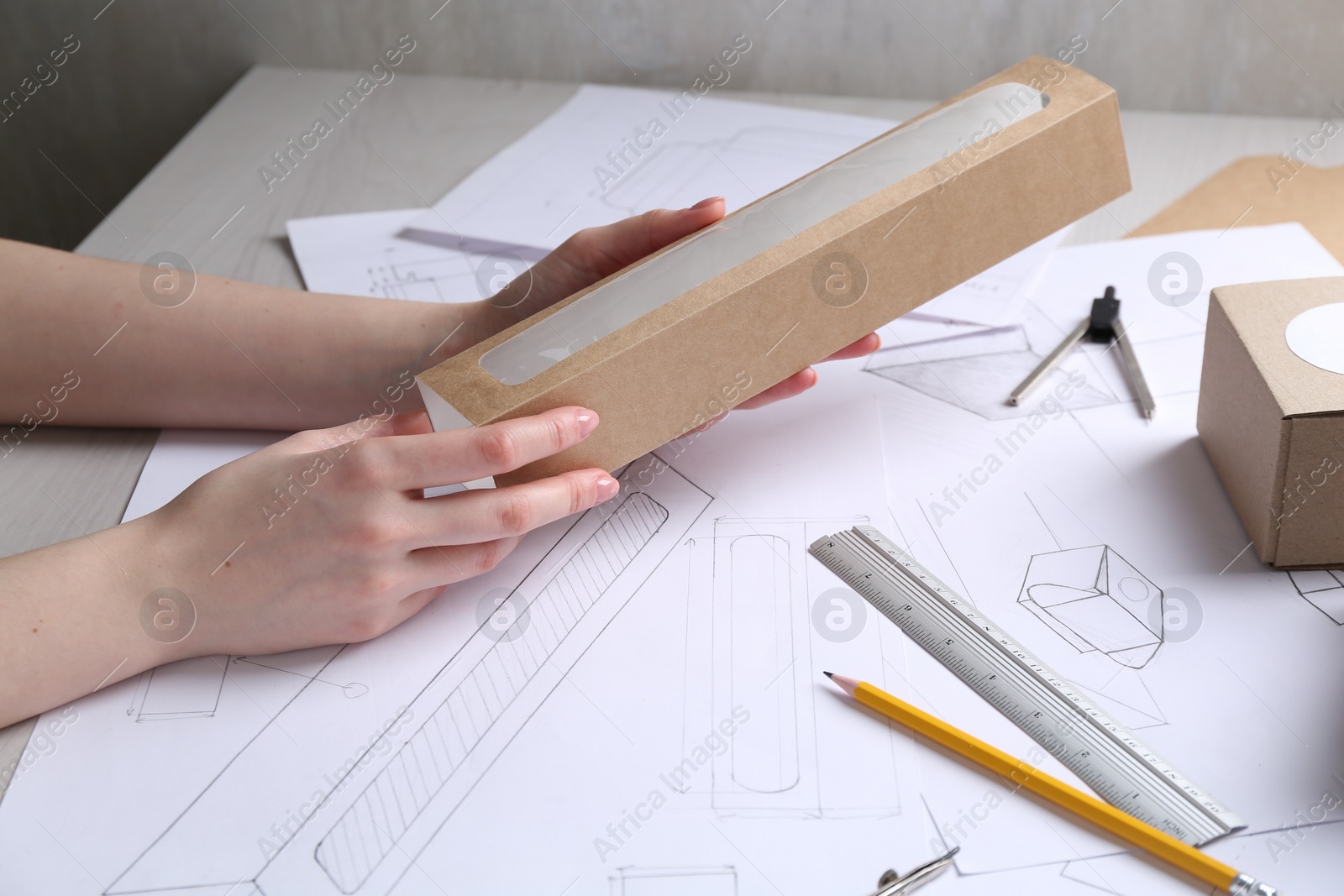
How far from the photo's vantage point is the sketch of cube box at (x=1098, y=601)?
1.91ft

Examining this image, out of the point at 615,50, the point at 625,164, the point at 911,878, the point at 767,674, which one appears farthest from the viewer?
the point at 615,50

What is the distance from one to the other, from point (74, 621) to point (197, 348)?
0.26 m

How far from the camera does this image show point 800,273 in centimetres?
64

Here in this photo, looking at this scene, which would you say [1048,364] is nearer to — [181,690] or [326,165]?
[181,690]

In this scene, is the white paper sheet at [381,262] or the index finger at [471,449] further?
the white paper sheet at [381,262]

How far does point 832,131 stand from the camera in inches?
44.6

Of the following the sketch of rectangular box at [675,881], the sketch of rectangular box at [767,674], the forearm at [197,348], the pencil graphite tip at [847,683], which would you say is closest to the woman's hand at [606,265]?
the forearm at [197,348]

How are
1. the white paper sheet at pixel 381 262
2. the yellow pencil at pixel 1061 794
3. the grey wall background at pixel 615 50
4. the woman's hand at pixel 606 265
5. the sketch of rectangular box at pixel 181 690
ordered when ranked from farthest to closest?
the grey wall background at pixel 615 50 → the white paper sheet at pixel 381 262 → the woman's hand at pixel 606 265 → the sketch of rectangular box at pixel 181 690 → the yellow pencil at pixel 1061 794

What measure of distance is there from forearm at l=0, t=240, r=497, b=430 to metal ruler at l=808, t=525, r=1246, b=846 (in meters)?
0.34

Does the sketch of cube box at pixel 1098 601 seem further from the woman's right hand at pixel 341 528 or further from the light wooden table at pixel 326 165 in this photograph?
the light wooden table at pixel 326 165

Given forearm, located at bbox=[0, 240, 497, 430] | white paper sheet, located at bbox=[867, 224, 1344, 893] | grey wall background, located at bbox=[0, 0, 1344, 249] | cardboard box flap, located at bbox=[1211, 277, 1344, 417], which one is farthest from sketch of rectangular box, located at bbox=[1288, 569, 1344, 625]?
grey wall background, located at bbox=[0, 0, 1344, 249]

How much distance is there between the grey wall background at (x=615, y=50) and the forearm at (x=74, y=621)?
0.86m

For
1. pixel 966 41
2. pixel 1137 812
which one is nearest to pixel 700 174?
pixel 966 41

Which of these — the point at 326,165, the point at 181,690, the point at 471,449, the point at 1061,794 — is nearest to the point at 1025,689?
the point at 1061,794
